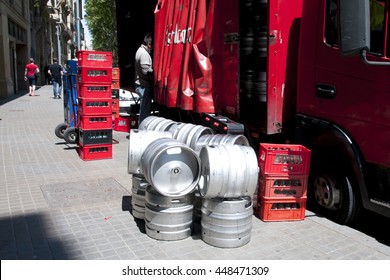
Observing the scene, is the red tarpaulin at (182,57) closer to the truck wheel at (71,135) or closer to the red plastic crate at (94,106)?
the red plastic crate at (94,106)

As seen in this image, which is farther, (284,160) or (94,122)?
(94,122)

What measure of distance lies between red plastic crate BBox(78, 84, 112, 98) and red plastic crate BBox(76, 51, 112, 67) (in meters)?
0.38

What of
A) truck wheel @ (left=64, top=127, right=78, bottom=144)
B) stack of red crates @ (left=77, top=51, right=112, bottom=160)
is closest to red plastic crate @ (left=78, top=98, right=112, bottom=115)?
stack of red crates @ (left=77, top=51, right=112, bottom=160)

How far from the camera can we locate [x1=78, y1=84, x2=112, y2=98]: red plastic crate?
7155 mm

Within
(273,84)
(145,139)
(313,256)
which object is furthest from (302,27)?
(313,256)

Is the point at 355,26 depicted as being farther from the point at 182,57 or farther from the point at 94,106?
the point at 94,106

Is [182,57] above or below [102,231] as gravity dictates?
above

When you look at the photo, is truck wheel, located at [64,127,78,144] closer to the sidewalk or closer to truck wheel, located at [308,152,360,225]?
the sidewalk

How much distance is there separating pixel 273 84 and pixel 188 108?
193 cm

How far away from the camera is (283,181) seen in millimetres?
4594

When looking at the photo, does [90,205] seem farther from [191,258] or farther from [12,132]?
[12,132]

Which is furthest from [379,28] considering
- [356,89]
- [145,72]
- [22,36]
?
[22,36]

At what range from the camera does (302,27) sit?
483 centimetres

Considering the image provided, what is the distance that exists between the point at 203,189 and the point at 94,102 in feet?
13.3
